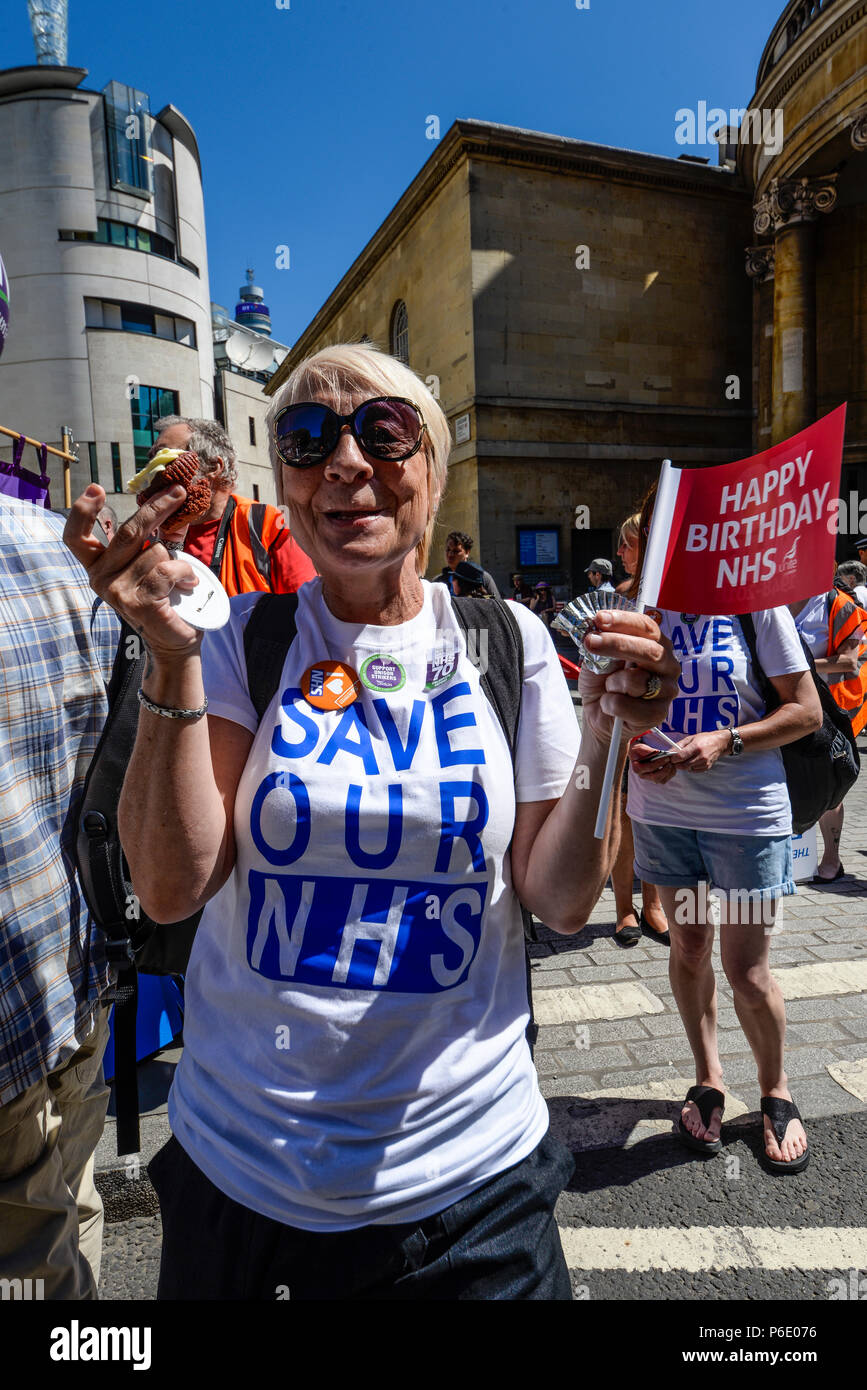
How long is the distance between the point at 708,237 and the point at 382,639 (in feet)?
83.9

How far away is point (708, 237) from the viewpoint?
22.3 metres

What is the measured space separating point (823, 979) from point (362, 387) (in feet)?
12.8

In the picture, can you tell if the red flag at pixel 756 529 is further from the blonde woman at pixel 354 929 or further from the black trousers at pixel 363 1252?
the black trousers at pixel 363 1252

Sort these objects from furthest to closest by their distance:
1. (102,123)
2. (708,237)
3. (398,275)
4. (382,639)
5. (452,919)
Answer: (102,123) → (398,275) → (708,237) → (382,639) → (452,919)

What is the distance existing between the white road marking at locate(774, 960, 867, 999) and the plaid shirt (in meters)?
3.37

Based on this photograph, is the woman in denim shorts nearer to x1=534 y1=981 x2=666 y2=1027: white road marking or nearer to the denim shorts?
the denim shorts

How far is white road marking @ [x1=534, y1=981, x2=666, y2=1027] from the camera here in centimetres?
382

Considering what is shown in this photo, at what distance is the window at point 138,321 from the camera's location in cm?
3369

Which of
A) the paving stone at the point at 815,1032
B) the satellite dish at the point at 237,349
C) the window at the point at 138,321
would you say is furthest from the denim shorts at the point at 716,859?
the satellite dish at the point at 237,349

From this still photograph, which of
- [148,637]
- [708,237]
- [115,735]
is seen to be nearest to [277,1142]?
[148,637]

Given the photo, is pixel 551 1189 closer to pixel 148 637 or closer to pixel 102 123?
pixel 148 637

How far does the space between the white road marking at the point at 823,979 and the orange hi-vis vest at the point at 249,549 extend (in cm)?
310

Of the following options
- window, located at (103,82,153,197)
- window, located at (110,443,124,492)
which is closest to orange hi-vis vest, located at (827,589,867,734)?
window, located at (110,443,124,492)

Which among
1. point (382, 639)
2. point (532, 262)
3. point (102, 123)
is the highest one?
point (102, 123)
